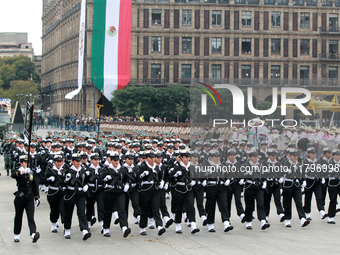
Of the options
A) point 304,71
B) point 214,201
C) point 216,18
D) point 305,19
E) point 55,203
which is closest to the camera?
point 55,203

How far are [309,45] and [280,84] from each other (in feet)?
202

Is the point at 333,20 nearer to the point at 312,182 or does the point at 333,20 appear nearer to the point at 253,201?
the point at 312,182

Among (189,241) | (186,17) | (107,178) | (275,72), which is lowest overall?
(189,241)

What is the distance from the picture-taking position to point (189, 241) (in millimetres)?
11883

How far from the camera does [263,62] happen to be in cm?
7556

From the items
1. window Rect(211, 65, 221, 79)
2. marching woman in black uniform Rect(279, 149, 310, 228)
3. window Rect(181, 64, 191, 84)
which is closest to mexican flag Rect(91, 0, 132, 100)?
window Rect(181, 64, 191, 84)

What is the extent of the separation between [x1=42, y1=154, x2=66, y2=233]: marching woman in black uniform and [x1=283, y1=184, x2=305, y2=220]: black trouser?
17.6 ft

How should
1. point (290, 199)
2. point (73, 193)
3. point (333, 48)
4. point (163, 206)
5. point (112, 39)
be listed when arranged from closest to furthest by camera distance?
point (73, 193) → point (163, 206) → point (290, 199) → point (112, 39) → point (333, 48)

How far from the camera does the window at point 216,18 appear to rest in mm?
74875

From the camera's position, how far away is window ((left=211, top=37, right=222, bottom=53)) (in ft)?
248

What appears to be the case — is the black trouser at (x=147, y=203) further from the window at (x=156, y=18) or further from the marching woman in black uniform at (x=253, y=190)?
the window at (x=156, y=18)

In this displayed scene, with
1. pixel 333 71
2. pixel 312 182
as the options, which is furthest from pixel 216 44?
pixel 312 182

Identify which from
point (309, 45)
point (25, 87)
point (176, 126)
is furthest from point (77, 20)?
point (176, 126)

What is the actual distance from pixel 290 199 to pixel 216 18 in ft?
208
